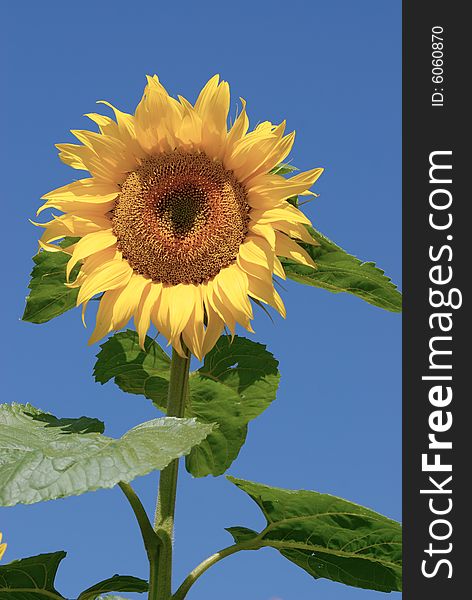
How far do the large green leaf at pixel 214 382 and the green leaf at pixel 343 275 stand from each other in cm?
30

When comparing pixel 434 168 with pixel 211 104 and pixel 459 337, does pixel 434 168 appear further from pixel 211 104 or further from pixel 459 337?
pixel 211 104

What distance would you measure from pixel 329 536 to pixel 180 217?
1059 mm

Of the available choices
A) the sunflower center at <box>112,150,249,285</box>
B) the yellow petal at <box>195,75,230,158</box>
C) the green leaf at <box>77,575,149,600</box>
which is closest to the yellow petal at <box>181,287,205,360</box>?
the sunflower center at <box>112,150,249,285</box>

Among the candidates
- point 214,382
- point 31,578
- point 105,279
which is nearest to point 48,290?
point 105,279

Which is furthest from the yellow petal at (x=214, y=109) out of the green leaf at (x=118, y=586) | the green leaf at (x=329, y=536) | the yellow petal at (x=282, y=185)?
the green leaf at (x=118, y=586)

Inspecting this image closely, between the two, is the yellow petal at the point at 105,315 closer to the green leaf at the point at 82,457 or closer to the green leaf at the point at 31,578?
the green leaf at the point at 82,457

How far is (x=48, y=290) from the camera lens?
3371mm

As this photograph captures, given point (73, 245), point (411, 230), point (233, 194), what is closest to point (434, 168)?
point (411, 230)

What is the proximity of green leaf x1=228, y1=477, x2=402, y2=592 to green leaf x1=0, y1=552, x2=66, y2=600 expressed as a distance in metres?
0.60

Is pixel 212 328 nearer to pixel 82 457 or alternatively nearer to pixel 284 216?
pixel 284 216

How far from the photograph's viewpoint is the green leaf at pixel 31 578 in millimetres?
3365

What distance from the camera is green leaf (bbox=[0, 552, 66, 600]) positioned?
3365 mm

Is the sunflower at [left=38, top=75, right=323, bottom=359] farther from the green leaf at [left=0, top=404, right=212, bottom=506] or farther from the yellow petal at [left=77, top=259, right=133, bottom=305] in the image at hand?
the green leaf at [left=0, top=404, right=212, bottom=506]

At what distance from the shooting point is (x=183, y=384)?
3.09 meters
